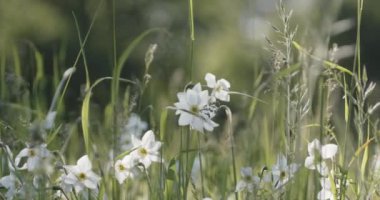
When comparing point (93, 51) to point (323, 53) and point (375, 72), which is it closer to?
point (375, 72)

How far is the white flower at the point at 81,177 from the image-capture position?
5.80 ft

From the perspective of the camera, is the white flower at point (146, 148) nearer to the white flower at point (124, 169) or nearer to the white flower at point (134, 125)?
the white flower at point (124, 169)

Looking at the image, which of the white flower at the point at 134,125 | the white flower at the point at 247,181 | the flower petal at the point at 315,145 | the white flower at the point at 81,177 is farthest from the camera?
the white flower at the point at 134,125

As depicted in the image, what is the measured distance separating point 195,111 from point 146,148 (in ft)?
0.57

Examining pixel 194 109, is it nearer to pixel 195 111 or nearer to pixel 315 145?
pixel 195 111

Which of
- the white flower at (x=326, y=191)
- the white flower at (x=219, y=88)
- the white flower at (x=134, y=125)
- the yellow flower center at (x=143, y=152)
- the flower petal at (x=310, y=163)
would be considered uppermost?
the white flower at (x=219, y=88)

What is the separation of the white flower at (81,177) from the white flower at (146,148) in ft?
0.47

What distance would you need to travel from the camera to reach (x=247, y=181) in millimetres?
1915

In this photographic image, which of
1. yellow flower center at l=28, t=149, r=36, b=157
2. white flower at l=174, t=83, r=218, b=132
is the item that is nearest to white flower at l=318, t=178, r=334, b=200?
white flower at l=174, t=83, r=218, b=132

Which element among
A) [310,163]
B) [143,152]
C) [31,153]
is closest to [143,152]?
[143,152]

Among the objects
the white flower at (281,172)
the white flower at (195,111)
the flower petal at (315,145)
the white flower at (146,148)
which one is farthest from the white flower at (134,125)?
the flower petal at (315,145)

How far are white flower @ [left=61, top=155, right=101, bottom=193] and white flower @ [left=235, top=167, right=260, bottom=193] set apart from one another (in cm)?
33

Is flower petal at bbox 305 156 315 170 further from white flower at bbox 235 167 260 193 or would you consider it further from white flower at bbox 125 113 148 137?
white flower at bbox 125 113 148 137

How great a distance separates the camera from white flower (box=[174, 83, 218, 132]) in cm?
180
